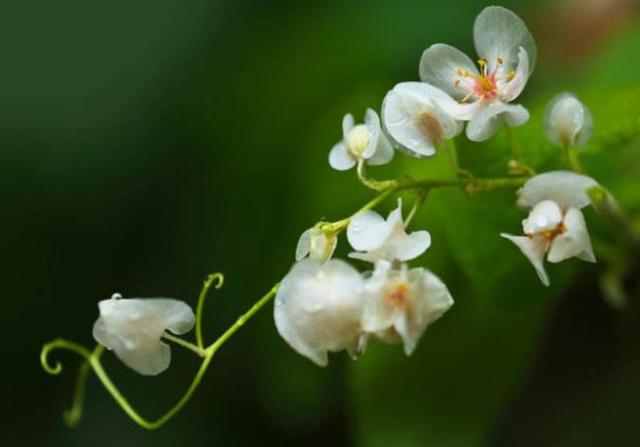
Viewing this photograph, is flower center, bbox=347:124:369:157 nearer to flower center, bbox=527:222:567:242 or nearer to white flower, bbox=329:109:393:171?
white flower, bbox=329:109:393:171

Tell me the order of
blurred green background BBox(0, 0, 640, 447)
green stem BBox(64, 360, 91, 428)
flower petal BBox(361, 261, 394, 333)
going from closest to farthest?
flower petal BBox(361, 261, 394, 333) < green stem BBox(64, 360, 91, 428) < blurred green background BBox(0, 0, 640, 447)

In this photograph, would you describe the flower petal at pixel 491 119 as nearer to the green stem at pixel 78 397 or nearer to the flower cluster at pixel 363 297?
the flower cluster at pixel 363 297

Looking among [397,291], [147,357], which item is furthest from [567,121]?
[147,357]

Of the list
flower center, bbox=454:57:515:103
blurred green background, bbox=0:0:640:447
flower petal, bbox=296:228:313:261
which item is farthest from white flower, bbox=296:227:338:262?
blurred green background, bbox=0:0:640:447

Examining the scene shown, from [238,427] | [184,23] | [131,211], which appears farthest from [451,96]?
[184,23]

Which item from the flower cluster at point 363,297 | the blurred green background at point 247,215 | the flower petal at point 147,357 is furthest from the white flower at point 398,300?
the blurred green background at point 247,215

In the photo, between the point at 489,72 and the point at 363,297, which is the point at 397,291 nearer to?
the point at 363,297

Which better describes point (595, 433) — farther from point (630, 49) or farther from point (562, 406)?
point (630, 49)
